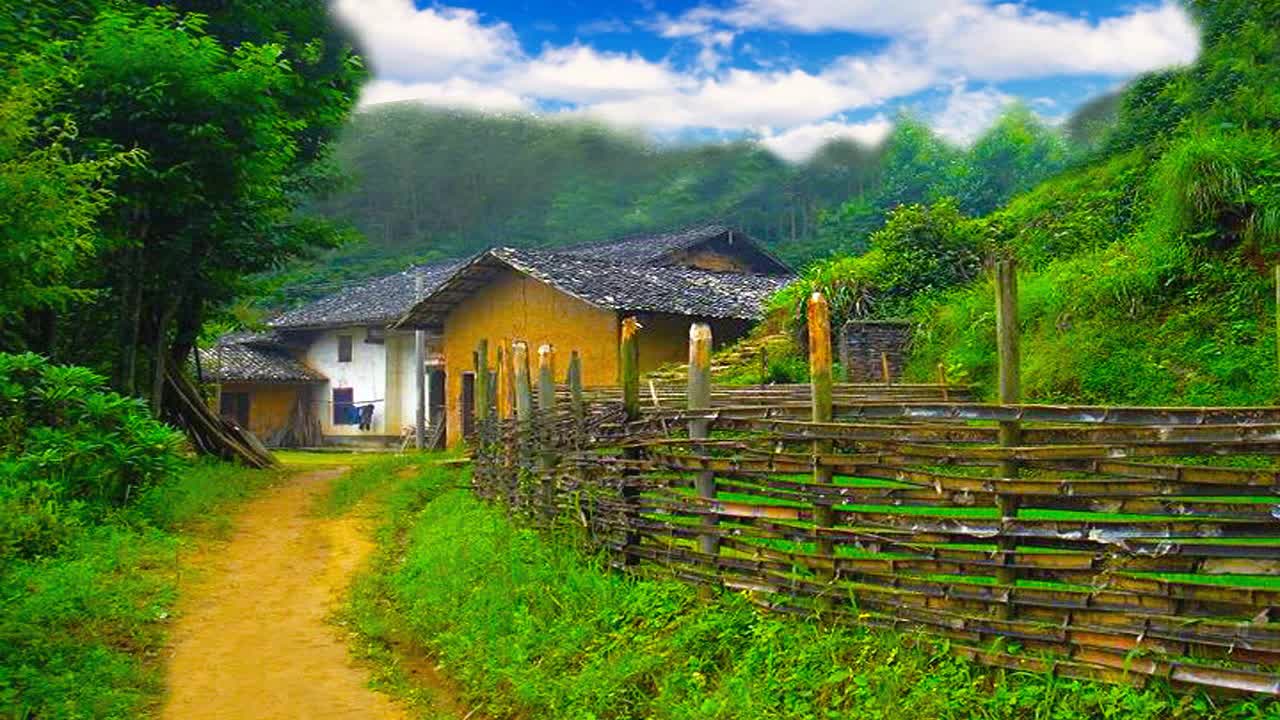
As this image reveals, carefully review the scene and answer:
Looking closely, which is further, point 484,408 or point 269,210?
point 269,210

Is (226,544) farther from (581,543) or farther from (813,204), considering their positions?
(813,204)

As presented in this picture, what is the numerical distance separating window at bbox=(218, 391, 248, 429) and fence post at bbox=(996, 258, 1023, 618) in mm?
27967

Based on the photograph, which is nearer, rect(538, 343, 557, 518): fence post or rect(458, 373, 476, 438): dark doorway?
rect(538, 343, 557, 518): fence post

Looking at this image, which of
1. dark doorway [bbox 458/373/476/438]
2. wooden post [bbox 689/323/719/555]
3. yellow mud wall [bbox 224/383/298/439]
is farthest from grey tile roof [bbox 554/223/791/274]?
wooden post [bbox 689/323/719/555]

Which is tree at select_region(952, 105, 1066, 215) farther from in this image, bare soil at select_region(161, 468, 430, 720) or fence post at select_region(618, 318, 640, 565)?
fence post at select_region(618, 318, 640, 565)

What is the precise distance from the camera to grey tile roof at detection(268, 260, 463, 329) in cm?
2794

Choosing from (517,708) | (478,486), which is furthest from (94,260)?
(517,708)

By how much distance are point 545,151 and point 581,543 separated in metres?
44.8

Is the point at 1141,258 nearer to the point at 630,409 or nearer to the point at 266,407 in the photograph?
the point at 630,409

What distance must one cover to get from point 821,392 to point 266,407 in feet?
88.6

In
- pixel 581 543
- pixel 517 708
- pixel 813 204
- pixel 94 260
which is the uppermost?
pixel 813 204

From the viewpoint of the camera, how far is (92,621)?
22.6ft

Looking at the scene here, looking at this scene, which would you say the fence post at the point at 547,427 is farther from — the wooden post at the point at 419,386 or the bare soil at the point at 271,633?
the wooden post at the point at 419,386

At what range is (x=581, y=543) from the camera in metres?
7.39
